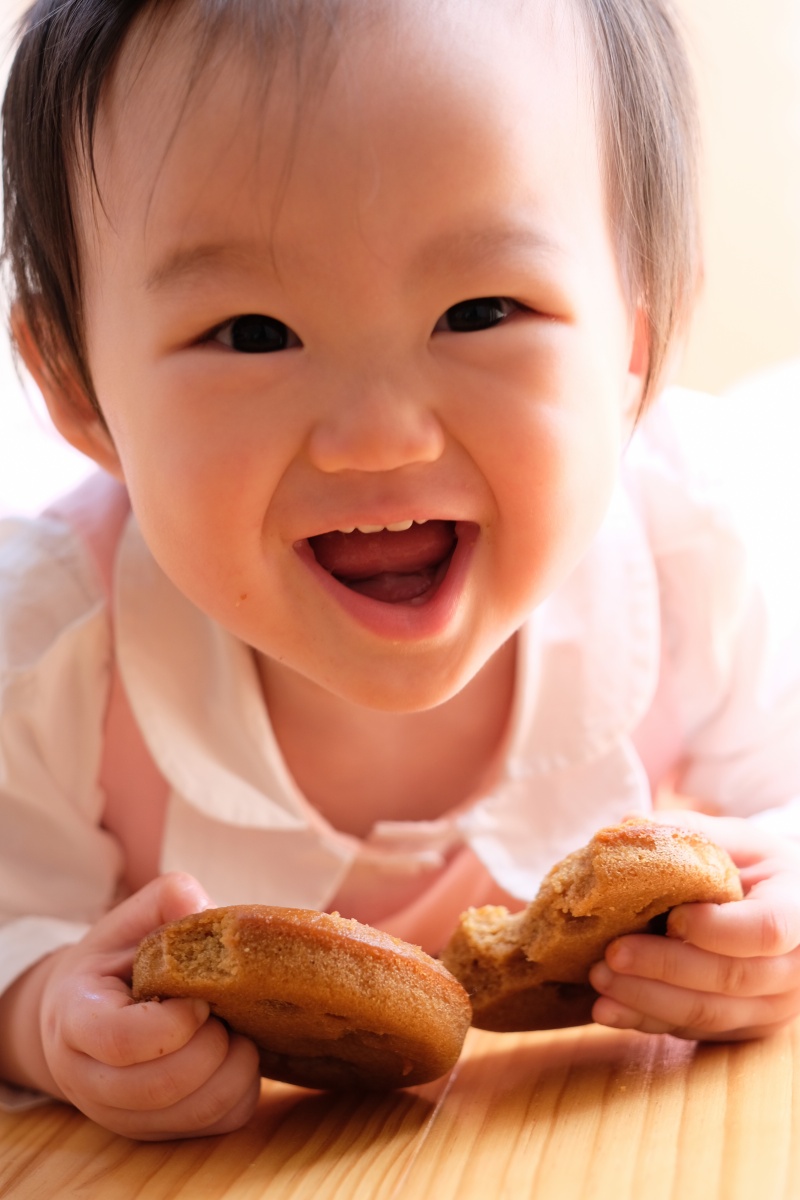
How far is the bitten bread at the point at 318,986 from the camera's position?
1.95ft

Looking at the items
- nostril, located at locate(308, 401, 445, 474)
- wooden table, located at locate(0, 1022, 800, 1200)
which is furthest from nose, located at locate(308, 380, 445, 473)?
wooden table, located at locate(0, 1022, 800, 1200)

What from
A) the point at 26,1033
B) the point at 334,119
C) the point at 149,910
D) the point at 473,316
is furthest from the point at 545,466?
the point at 26,1033

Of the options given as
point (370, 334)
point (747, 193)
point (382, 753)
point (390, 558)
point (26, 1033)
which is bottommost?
point (26, 1033)

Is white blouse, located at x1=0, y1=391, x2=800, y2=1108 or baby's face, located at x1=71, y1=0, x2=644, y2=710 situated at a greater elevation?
baby's face, located at x1=71, y1=0, x2=644, y2=710

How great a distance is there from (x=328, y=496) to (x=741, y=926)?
283 mm

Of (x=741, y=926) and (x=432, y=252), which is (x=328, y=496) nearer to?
(x=432, y=252)

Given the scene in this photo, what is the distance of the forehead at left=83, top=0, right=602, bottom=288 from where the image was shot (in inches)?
25.5

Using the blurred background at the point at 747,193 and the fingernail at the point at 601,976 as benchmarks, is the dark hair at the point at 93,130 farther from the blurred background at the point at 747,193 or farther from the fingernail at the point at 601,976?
the blurred background at the point at 747,193

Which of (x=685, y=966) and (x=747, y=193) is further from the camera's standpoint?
(x=747, y=193)

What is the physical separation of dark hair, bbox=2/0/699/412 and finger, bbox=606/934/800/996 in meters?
0.36

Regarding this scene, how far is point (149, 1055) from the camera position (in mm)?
656

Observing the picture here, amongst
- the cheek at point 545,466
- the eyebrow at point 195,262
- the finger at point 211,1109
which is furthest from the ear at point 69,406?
the finger at point 211,1109

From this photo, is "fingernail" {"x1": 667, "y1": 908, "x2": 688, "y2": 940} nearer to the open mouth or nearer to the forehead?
the open mouth

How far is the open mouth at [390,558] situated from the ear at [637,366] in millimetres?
204
